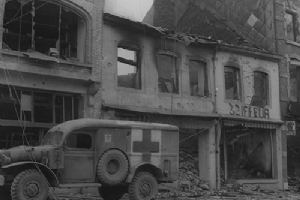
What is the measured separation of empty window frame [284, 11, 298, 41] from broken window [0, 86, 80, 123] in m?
14.4

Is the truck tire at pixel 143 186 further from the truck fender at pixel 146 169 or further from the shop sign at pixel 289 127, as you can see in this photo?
the shop sign at pixel 289 127

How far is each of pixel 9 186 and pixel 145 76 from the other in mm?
9734

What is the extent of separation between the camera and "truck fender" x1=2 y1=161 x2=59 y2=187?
12477 millimetres

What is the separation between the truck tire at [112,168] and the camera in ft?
46.1

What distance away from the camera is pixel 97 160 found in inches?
556

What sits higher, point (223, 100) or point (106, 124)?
point (223, 100)

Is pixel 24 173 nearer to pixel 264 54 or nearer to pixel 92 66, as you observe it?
pixel 92 66

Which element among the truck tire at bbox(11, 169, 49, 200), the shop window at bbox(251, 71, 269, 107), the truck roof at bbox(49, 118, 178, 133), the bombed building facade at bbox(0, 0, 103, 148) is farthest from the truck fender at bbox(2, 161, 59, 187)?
the shop window at bbox(251, 71, 269, 107)

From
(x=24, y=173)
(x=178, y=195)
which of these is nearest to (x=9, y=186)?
(x=24, y=173)

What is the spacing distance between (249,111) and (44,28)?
10.8 m

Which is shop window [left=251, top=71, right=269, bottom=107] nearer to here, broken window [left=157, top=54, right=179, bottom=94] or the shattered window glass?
the shattered window glass

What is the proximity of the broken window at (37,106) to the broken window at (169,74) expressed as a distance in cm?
489

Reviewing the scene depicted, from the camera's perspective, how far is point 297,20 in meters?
28.9

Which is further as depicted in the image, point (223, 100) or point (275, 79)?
point (275, 79)
